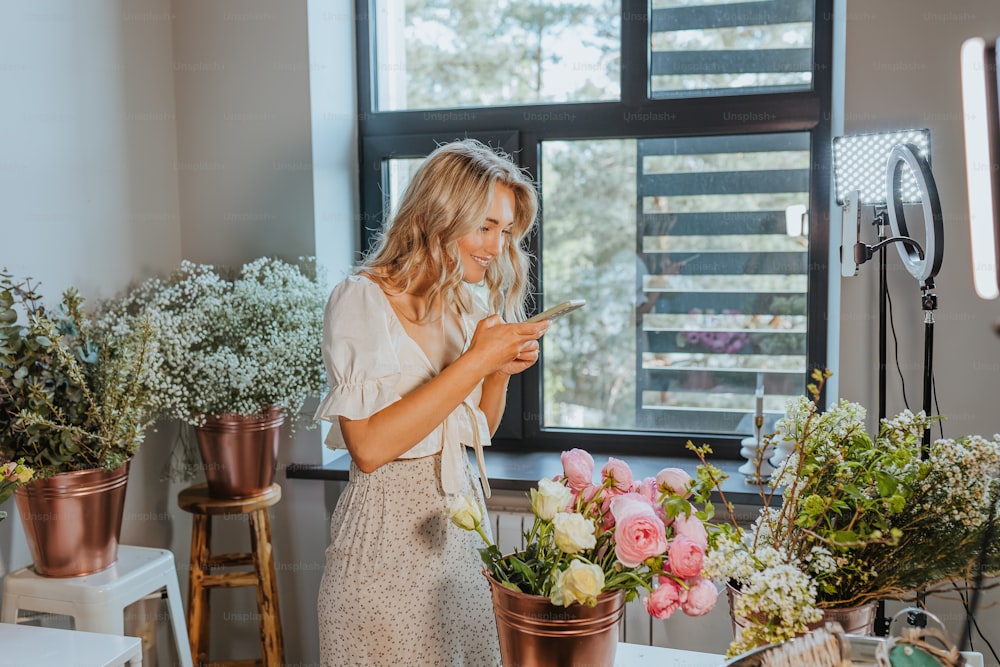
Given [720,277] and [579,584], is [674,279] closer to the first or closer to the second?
[720,277]

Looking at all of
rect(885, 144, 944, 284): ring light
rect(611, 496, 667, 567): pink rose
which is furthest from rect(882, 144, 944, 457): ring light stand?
rect(611, 496, 667, 567): pink rose

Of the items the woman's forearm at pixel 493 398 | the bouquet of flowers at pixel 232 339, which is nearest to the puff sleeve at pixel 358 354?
the woman's forearm at pixel 493 398

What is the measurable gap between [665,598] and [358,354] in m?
0.68

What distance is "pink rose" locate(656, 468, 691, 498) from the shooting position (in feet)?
3.10

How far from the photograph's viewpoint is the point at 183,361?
190 cm

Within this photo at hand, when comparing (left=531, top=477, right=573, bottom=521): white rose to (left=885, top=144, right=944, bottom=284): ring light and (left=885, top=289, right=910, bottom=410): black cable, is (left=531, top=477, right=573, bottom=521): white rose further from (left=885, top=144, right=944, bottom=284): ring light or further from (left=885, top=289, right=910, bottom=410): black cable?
(left=885, top=289, right=910, bottom=410): black cable

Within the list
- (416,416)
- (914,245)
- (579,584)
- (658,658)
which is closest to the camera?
(579,584)

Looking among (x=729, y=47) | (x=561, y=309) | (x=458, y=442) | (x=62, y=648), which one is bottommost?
(x=62, y=648)

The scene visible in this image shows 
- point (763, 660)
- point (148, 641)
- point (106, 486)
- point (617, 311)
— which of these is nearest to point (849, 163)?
point (617, 311)

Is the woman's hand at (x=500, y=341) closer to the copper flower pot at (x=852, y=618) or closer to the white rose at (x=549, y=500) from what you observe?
the white rose at (x=549, y=500)

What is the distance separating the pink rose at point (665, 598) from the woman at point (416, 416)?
519 mm

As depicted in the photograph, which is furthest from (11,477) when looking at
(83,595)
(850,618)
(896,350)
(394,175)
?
(896,350)

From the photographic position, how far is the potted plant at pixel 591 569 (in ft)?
2.74

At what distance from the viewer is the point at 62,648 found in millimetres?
1390
